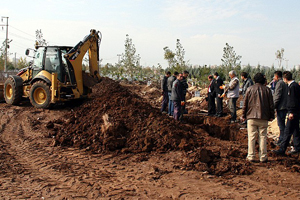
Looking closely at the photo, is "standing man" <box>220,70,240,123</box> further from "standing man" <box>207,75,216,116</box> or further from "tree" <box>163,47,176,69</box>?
"tree" <box>163,47,176,69</box>

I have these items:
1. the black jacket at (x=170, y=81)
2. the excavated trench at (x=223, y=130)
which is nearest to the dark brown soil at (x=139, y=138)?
the excavated trench at (x=223, y=130)

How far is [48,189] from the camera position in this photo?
4.21 m

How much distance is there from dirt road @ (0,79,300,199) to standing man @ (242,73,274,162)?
0.96ft

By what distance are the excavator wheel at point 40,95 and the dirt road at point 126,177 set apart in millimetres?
4052

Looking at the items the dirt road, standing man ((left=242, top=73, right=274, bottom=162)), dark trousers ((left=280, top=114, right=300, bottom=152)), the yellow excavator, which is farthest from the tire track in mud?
dark trousers ((left=280, top=114, right=300, bottom=152))

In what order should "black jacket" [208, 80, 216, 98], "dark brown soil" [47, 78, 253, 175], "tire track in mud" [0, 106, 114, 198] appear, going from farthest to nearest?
"black jacket" [208, 80, 216, 98], "dark brown soil" [47, 78, 253, 175], "tire track in mud" [0, 106, 114, 198]

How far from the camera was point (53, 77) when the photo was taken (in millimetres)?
10023

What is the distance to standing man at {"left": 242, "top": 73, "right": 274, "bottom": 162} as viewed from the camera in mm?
5221

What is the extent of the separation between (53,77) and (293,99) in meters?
7.91

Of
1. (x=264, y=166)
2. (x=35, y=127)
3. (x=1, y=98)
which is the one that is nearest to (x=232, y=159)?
(x=264, y=166)

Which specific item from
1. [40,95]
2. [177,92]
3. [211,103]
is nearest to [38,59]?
[40,95]

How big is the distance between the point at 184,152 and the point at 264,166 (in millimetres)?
1544

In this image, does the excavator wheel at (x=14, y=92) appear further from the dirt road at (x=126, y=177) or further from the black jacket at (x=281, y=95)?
the black jacket at (x=281, y=95)

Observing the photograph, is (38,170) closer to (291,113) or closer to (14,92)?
(291,113)
